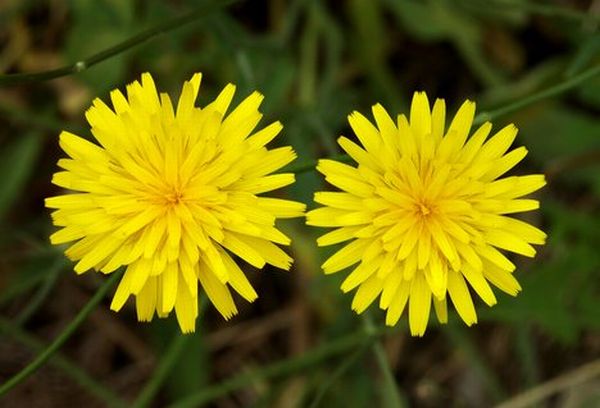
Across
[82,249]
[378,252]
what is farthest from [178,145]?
[378,252]

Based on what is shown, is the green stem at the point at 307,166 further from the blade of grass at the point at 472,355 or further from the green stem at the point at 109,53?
the blade of grass at the point at 472,355

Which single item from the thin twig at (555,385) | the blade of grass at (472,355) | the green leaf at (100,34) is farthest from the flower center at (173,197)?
the thin twig at (555,385)

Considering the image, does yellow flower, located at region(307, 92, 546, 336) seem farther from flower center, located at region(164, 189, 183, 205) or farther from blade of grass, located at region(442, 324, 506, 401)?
blade of grass, located at region(442, 324, 506, 401)

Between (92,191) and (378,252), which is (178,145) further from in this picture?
(378,252)

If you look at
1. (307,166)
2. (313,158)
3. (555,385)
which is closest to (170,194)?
(307,166)

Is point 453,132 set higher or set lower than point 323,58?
lower

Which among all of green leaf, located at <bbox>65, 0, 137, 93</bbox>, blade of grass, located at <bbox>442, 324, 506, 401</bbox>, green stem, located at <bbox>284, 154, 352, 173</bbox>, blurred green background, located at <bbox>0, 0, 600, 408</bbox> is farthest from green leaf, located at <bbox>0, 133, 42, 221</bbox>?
blade of grass, located at <bbox>442, 324, 506, 401</bbox>
